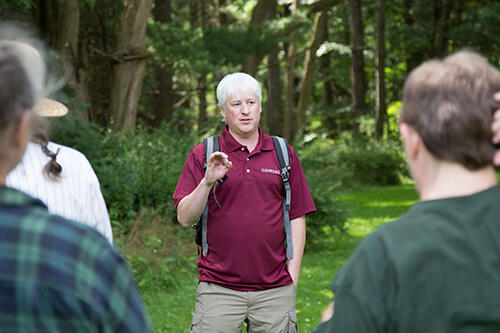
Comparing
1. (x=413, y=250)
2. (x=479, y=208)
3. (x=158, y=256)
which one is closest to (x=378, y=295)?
(x=413, y=250)

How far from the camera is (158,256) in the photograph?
31.4 feet

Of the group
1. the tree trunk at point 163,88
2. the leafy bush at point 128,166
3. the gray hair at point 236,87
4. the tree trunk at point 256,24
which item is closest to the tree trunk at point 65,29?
the leafy bush at point 128,166

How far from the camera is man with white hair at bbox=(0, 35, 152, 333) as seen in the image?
143 centimetres

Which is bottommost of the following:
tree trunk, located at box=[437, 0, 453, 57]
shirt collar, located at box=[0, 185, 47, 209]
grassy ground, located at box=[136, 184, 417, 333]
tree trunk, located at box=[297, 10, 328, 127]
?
grassy ground, located at box=[136, 184, 417, 333]

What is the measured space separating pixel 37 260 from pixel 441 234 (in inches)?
37.8

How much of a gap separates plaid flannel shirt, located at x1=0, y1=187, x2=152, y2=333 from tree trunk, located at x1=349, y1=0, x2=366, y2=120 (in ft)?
90.8

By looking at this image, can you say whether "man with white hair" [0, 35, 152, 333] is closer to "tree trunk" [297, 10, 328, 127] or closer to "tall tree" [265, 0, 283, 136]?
"tree trunk" [297, 10, 328, 127]

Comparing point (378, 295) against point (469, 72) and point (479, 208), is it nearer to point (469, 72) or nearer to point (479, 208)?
point (479, 208)

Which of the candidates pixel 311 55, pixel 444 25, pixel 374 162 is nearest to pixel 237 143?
pixel 311 55

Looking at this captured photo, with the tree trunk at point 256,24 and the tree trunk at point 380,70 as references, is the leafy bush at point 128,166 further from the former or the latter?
the tree trunk at point 380,70

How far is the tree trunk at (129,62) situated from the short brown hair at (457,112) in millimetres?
10719

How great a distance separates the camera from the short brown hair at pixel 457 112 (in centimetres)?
170

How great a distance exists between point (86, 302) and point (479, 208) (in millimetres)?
986

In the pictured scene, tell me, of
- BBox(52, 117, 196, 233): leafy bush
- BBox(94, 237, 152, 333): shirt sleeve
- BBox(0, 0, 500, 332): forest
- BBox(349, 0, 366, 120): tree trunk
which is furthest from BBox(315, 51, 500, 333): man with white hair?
BBox(349, 0, 366, 120): tree trunk
